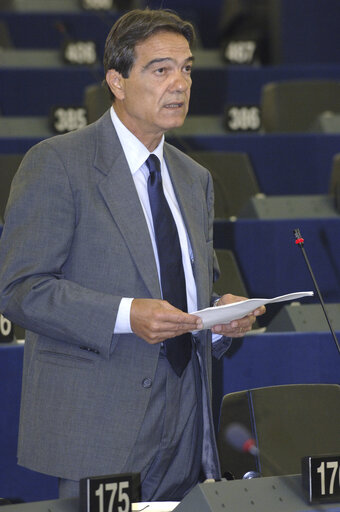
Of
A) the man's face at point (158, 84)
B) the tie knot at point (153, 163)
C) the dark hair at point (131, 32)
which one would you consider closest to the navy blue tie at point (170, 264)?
the tie knot at point (153, 163)

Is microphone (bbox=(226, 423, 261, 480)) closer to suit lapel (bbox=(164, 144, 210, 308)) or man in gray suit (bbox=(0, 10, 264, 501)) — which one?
man in gray suit (bbox=(0, 10, 264, 501))

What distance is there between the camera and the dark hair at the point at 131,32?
1.92 m

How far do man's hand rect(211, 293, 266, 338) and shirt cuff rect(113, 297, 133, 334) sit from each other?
23 cm

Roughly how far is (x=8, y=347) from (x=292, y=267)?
1.37 m

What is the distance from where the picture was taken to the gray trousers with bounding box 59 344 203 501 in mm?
1861

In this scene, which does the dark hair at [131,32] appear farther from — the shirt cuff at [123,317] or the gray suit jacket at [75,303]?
the shirt cuff at [123,317]

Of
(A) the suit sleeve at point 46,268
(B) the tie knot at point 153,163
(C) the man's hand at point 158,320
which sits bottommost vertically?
(C) the man's hand at point 158,320

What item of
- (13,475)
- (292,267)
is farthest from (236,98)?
(13,475)

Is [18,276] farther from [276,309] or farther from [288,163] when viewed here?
[288,163]

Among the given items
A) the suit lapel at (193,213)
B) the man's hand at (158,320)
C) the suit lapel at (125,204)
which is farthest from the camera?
the suit lapel at (193,213)

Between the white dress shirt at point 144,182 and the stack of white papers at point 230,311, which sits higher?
the white dress shirt at point 144,182

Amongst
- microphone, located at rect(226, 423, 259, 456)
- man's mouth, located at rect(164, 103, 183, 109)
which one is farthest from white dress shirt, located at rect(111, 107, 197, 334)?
microphone, located at rect(226, 423, 259, 456)

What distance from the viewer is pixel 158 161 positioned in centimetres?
198

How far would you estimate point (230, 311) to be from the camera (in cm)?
179
